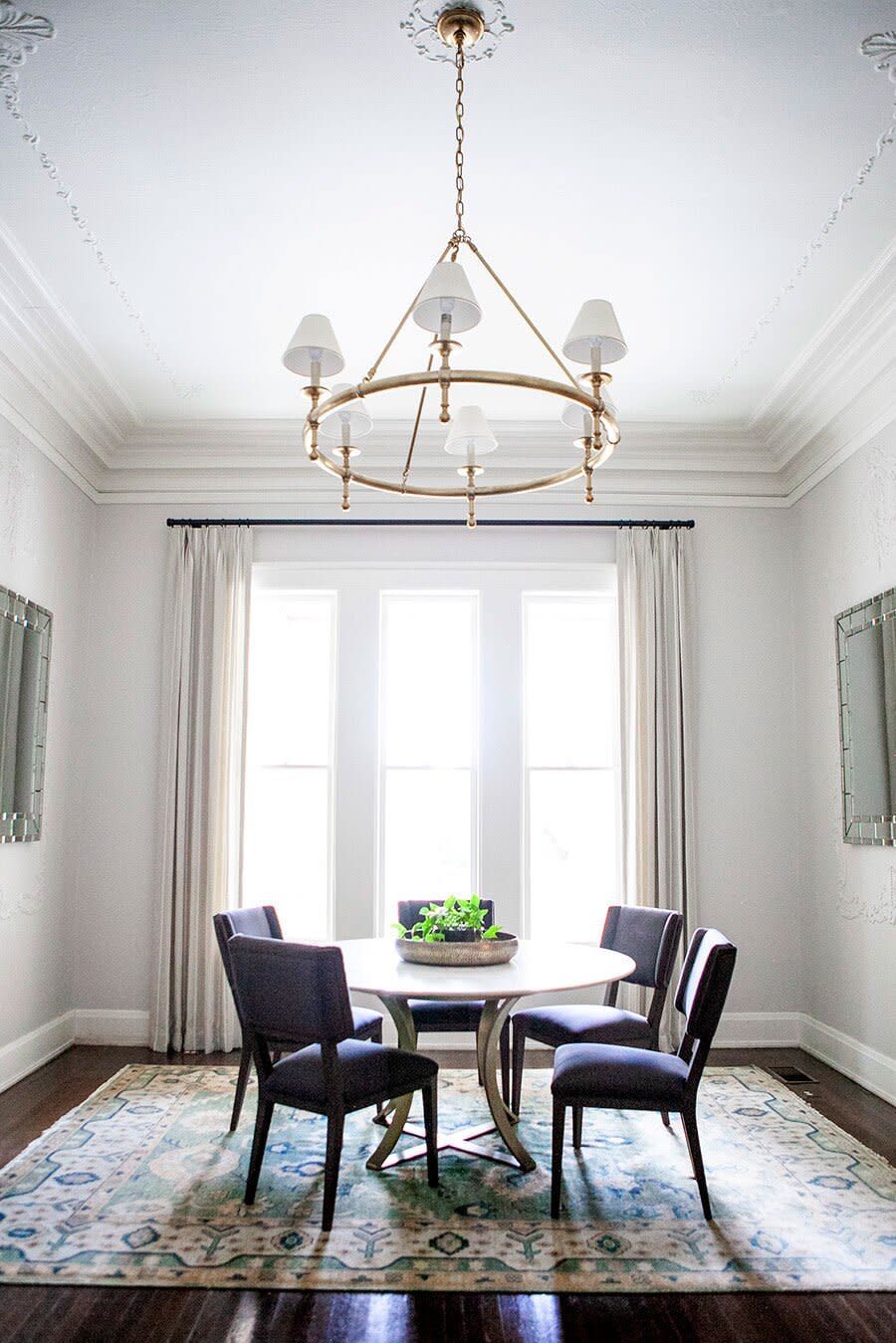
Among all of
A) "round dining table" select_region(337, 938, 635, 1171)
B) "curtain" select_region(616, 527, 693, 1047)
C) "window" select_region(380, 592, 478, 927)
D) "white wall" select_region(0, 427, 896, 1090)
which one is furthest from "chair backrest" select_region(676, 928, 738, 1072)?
"window" select_region(380, 592, 478, 927)

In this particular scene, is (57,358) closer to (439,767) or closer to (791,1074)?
(439,767)

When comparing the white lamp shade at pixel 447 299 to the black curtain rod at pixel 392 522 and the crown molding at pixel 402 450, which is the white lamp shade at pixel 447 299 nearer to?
the crown molding at pixel 402 450

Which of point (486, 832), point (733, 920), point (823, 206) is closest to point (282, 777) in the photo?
point (486, 832)

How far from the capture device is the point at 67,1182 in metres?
3.43

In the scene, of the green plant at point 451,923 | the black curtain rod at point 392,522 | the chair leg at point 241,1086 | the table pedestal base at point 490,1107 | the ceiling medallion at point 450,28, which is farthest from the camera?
the black curtain rod at point 392,522

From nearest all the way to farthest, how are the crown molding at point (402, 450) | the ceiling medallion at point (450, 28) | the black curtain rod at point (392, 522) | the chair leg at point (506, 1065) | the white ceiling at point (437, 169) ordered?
the ceiling medallion at point (450, 28) < the white ceiling at point (437, 169) < the chair leg at point (506, 1065) < the crown molding at point (402, 450) < the black curtain rod at point (392, 522)

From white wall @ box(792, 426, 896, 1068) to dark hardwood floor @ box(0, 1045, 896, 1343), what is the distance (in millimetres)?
2053

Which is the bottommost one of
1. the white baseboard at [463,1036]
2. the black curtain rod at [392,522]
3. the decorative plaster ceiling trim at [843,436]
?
the white baseboard at [463,1036]

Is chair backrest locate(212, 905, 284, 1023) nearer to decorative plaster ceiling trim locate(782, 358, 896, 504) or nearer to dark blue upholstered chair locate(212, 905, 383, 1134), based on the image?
dark blue upholstered chair locate(212, 905, 383, 1134)

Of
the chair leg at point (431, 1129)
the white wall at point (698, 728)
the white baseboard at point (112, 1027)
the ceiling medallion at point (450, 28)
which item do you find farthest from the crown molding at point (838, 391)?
the white baseboard at point (112, 1027)

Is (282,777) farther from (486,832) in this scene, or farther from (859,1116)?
(859,1116)

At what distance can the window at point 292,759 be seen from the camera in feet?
18.5

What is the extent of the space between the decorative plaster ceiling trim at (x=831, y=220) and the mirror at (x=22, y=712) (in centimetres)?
338

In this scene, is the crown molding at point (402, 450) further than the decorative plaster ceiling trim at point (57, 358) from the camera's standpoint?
Yes
